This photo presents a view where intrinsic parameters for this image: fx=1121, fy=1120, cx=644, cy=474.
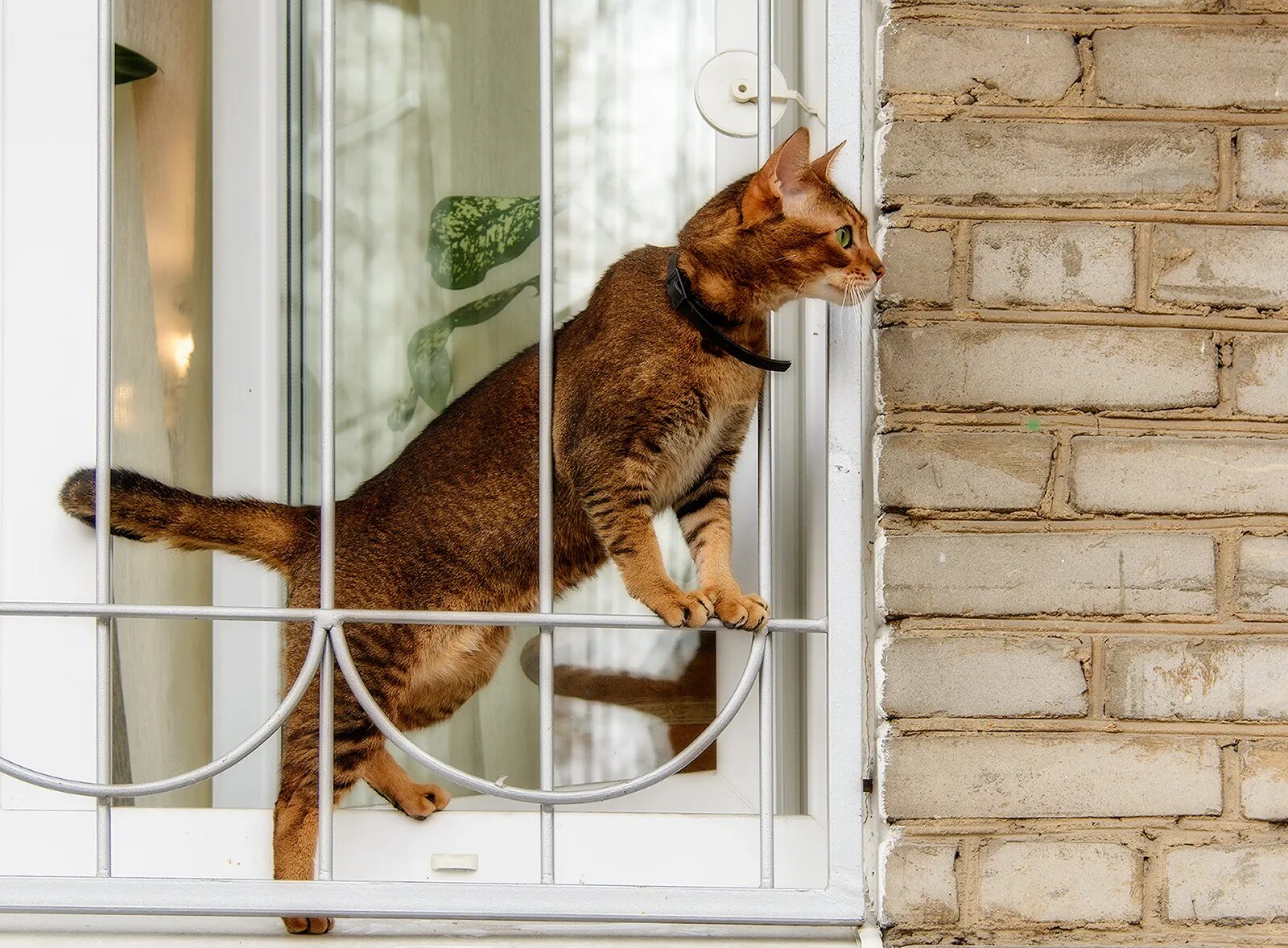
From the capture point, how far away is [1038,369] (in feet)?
4.47

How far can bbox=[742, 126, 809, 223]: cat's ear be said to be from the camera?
137cm

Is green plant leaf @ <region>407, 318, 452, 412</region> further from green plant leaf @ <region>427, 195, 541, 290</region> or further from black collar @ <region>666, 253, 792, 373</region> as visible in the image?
black collar @ <region>666, 253, 792, 373</region>

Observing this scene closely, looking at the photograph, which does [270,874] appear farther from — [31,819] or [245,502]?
[245,502]

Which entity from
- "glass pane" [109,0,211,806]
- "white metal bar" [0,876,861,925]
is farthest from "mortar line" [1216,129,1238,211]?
"glass pane" [109,0,211,806]

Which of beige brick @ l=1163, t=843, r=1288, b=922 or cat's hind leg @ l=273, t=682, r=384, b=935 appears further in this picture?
cat's hind leg @ l=273, t=682, r=384, b=935

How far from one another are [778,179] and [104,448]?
2.88ft

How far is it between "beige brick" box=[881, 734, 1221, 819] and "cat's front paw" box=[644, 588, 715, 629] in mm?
272

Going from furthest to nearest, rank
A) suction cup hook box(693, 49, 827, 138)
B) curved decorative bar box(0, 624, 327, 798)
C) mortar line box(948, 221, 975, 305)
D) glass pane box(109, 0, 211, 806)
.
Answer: glass pane box(109, 0, 211, 806), suction cup hook box(693, 49, 827, 138), mortar line box(948, 221, 975, 305), curved decorative bar box(0, 624, 327, 798)

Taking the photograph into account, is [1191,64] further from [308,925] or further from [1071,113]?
[308,925]

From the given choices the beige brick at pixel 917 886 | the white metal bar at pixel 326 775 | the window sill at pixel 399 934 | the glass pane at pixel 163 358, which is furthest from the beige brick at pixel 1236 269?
the glass pane at pixel 163 358

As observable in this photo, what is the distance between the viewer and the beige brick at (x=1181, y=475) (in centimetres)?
135

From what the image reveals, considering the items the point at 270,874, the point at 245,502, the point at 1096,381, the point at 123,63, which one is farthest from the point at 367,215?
the point at 1096,381

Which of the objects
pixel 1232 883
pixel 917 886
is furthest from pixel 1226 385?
pixel 917 886

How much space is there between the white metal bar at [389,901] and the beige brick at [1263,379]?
2.69 feet
